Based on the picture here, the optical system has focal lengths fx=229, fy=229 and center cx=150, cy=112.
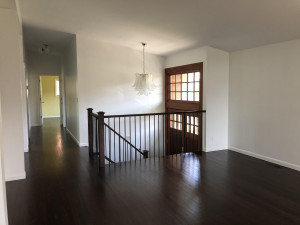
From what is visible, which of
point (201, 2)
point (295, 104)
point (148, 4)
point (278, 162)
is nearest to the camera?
point (201, 2)

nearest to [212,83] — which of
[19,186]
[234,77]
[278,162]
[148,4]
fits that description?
[234,77]

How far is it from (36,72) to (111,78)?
4.52 meters

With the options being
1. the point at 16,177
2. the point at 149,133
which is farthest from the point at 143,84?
the point at 16,177

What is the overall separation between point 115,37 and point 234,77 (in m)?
2.83

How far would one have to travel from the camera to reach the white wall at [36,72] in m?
8.69

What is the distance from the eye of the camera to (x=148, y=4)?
128 inches

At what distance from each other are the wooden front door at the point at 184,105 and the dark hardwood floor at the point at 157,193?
965 mm

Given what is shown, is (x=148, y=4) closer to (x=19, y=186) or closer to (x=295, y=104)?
(x=295, y=104)

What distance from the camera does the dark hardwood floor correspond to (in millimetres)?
2482

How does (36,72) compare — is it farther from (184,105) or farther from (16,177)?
(16,177)

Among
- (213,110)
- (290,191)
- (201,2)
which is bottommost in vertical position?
(290,191)

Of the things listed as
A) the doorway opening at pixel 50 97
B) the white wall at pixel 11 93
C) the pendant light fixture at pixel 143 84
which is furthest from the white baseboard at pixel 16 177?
the doorway opening at pixel 50 97

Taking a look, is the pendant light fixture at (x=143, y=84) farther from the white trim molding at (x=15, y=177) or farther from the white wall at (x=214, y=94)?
the white trim molding at (x=15, y=177)

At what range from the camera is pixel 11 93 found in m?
3.37
